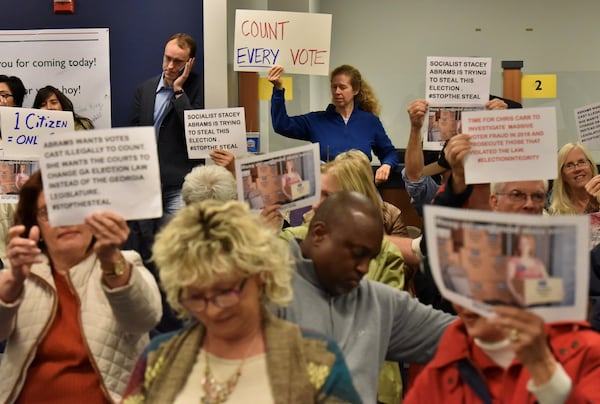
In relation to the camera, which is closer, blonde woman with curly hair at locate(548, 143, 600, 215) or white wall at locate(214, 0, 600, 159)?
blonde woman with curly hair at locate(548, 143, 600, 215)

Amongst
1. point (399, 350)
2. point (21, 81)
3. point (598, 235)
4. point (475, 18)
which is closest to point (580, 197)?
point (598, 235)

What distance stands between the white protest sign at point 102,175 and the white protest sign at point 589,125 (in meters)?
3.33

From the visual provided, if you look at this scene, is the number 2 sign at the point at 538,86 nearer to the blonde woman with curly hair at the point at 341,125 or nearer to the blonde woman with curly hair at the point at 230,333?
the blonde woman with curly hair at the point at 341,125

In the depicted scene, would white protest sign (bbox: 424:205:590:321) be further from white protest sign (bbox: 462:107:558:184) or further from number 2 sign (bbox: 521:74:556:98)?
number 2 sign (bbox: 521:74:556:98)

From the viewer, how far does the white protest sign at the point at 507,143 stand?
9.95ft

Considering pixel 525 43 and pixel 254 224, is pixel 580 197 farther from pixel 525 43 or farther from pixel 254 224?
pixel 525 43

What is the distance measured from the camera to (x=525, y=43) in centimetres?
855

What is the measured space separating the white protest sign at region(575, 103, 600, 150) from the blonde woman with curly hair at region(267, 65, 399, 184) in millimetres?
1135

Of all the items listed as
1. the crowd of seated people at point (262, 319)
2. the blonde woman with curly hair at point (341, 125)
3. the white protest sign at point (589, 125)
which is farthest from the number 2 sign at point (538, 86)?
the crowd of seated people at point (262, 319)

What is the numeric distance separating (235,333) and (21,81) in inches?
174

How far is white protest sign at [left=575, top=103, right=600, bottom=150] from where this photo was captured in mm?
5168

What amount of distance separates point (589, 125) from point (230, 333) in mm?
3562

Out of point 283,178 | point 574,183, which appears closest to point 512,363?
point 283,178

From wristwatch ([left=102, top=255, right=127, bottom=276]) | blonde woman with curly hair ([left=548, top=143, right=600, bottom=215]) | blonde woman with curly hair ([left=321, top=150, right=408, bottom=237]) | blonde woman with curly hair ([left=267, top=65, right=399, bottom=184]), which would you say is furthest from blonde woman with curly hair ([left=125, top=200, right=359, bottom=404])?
blonde woman with curly hair ([left=267, top=65, right=399, bottom=184])
